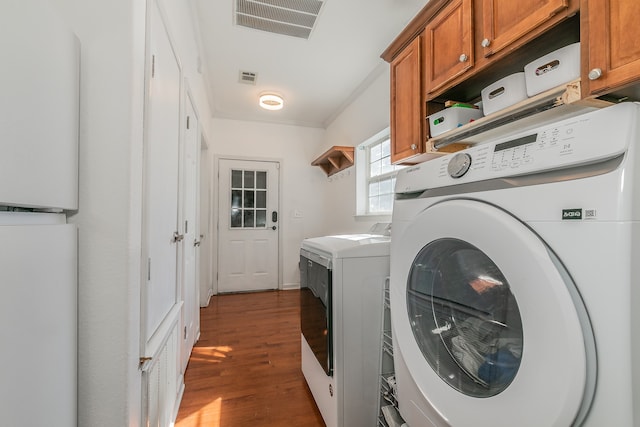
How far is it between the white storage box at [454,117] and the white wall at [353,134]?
42.7 inches

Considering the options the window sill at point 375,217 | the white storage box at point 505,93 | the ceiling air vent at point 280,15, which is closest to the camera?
the white storage box at point 505,93

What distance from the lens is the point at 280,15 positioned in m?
2.02

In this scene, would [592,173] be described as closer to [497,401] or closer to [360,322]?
[497,401]

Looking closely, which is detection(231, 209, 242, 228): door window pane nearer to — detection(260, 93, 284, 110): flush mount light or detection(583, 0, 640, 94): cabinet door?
detection(260, 93, 284, 110): flush mount light

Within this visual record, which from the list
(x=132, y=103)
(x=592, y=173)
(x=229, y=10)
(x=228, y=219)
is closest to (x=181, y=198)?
(x=132, y=103)

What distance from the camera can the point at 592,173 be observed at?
51cm

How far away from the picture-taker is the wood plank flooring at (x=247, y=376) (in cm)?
153

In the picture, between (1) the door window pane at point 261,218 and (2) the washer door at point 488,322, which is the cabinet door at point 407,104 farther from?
(1) the door window pane at point 261,218

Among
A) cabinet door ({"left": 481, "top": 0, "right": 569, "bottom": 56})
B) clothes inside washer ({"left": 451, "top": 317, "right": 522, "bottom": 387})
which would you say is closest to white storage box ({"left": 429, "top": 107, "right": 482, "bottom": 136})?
cabinet door ({"left": 481, "top": 0, "right": 569, "bottom": 56})

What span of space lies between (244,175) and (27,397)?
3.65 metres

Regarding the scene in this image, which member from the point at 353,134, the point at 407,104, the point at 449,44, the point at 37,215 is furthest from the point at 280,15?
the point at 37,215

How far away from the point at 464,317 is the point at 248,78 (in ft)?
9.90

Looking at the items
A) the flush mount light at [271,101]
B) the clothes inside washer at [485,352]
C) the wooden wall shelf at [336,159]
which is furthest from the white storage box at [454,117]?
the flush mount light at [271,101]

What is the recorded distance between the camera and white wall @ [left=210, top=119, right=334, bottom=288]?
13.2 ft
